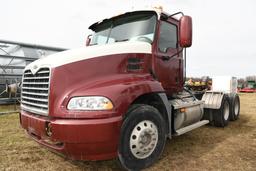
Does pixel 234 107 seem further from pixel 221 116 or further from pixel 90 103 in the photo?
pixel 90 103

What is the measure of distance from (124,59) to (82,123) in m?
1.30

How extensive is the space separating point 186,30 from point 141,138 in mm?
1965

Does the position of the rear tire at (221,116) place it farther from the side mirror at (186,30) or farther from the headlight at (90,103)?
the headlight at (90,103)

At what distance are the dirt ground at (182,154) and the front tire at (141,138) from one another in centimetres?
29

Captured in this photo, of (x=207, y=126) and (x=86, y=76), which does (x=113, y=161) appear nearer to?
(x=86, y=76)

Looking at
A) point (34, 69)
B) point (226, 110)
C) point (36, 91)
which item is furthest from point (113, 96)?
point (226, 110)

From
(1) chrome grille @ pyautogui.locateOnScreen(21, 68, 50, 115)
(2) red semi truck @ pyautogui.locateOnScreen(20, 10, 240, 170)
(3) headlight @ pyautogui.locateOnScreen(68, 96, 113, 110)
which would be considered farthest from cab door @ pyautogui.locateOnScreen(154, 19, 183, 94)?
(1) chrome grille @ pyautogui.locateOnScreen(21, 68, 50, 115)

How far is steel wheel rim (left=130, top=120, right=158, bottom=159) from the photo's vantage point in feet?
10.9

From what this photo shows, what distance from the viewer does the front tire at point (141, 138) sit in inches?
127

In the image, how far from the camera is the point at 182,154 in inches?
168

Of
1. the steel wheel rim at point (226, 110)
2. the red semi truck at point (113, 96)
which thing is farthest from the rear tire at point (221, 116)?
the red semi truck at point (113, 96)

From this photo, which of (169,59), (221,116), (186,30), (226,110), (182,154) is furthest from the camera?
(226,110)

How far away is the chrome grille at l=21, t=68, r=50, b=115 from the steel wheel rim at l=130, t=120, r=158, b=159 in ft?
4.22

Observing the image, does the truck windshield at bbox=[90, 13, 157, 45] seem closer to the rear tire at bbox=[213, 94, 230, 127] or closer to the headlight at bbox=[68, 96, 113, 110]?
the headlight at bbox=[68, 96, 113, 110]
